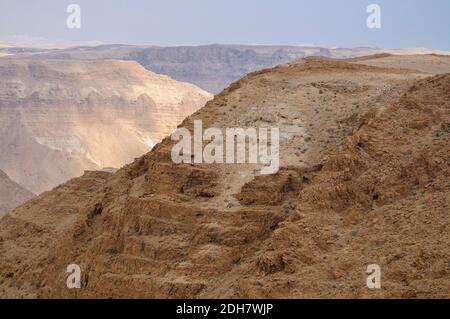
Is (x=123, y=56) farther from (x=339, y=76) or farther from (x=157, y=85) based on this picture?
(x=339, y=76)

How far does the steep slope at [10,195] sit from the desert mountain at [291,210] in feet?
159

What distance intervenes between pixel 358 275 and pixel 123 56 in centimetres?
17638

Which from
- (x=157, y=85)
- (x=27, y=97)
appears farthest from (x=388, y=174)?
(x=157, y=85)

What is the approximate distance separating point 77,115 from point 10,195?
35.0 m

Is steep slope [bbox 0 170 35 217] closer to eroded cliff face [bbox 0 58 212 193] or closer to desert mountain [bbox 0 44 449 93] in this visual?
eroded cliff face [bbox 0 58 212 193]

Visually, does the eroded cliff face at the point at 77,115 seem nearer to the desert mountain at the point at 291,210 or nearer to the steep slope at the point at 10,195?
the steep slope at the point at 10,195

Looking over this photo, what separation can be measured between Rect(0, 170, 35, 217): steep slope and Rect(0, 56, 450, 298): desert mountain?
48414mm

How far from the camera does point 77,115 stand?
120m

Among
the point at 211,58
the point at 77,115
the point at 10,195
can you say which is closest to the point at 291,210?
the point at 10,195

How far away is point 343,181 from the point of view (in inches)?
1087

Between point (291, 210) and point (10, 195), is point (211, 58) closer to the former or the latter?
point (10, 195)

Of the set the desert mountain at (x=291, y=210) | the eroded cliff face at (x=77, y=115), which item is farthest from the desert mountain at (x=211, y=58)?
the desert mountain at (x=291, y=210)

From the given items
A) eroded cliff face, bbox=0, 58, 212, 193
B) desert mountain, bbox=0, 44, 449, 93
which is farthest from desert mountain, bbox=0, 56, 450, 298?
desert mountain, bbox=0, 44, 449, 93

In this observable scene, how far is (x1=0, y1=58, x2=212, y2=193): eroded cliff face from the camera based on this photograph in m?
112
